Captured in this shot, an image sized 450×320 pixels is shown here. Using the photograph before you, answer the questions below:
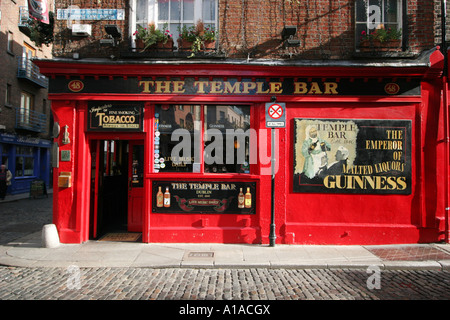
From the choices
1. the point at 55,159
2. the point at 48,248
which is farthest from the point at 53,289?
the point at 55,159

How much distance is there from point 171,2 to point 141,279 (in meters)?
7.18

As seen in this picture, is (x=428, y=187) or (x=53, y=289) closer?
(x=53, y=289)

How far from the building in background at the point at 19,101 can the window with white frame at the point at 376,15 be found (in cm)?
1945

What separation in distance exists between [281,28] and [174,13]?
9.79 ft

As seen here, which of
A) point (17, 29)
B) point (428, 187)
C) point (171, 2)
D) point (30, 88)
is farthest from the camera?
point (30, 88)

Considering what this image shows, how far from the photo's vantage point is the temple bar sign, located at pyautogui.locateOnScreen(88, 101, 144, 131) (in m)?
7.75

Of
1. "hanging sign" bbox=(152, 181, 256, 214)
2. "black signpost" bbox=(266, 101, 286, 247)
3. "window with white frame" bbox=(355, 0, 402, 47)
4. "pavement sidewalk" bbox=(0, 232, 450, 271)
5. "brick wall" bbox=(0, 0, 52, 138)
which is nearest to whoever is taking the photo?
"pavement sidewalk" bbox=(0, 232, 450, 271)

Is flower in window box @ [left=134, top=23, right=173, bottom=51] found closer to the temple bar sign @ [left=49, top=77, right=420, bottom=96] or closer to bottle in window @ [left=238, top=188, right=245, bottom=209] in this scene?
the temple bar sign @ [left=49, top=77, right=420, bottom=96]

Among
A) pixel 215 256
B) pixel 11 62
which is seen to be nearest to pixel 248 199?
pixel 215 256

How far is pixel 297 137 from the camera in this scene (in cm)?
786

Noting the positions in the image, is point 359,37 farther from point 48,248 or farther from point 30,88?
point 30,88

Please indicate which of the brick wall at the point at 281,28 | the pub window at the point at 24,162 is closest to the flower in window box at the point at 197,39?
the brick wall at the point at 281,28

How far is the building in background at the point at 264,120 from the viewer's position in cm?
763

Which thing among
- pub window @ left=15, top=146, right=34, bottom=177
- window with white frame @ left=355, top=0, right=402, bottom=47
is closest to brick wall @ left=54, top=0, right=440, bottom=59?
window with white frame @ left=355, top=0, right=402, bottom=47
